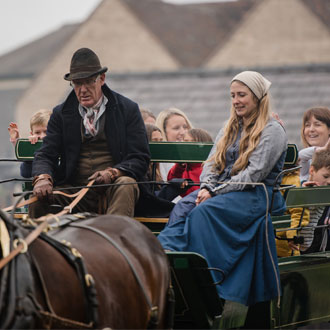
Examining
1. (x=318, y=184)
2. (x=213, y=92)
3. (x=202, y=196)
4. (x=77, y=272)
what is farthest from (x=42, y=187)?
(x=213, y=92)

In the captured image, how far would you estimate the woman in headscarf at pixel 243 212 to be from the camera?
5422 mm

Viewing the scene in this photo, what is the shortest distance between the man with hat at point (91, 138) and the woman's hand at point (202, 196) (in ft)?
1.34

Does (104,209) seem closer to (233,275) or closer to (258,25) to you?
(233,275)

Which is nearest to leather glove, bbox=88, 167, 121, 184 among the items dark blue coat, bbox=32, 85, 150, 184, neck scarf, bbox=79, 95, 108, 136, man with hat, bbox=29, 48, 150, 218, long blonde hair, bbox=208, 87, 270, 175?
man with hat, bbox=29, 48, 150, 218

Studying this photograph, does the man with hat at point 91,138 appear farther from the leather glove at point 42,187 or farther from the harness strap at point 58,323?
the harness strap at point 58,323

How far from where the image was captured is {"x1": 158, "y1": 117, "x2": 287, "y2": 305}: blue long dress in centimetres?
541

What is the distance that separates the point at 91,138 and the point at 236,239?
124 cm

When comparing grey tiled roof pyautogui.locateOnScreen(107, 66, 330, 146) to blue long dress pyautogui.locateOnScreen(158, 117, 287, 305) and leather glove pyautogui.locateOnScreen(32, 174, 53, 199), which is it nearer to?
blue long dress pyautogui.locateOnScreen(158, 117, 287, 305)

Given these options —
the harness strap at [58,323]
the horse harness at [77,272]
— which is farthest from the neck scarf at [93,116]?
the harness strap at [58,323]

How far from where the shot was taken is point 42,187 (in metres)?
5.27

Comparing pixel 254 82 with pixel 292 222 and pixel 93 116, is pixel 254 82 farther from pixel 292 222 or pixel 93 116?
pixel 292 222

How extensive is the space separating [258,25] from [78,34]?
29.5 feet

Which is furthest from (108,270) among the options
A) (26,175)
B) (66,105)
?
(26,175)

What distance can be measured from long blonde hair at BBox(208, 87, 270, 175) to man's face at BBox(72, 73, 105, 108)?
91cm
